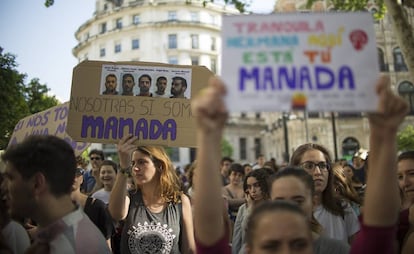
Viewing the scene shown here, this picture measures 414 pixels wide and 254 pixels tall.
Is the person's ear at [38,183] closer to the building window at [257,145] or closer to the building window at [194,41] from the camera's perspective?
the building window at [194,41]

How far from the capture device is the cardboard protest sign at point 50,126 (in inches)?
153

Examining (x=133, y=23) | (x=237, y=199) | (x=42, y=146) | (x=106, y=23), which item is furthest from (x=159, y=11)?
(x=42, y=146)

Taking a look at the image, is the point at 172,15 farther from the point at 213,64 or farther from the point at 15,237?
Answer: the point at 15,237

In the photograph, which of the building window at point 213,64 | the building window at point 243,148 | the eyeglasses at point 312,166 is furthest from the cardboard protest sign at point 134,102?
A: the building window at point 243,148

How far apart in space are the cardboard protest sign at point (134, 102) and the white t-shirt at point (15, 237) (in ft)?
3.48

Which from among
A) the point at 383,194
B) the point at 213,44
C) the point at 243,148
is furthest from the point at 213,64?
the point at 383,194

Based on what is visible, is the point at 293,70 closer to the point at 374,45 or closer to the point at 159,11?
the point at 374,45

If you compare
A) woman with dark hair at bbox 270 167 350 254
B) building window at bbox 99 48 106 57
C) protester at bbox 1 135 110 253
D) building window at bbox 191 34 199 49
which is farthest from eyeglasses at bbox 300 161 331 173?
building window at bbox 99 48 106 57

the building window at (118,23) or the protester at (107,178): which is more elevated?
the building window at (118,23)

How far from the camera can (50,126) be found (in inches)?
158

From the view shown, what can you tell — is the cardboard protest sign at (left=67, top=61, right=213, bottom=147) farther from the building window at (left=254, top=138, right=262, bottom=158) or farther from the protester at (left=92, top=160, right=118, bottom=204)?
the building window at (left=254, top=138, right=262, bottom=158)

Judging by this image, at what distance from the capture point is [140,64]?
353 centimetres

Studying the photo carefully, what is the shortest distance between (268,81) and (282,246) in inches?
29.9

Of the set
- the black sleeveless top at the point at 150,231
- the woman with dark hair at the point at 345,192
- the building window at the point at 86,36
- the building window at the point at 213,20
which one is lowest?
the black sleeveless top at the point at 150,231
